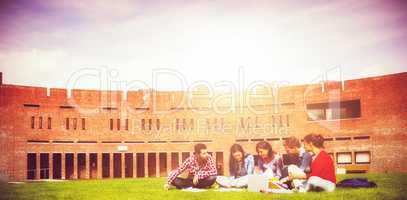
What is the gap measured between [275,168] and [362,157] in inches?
618

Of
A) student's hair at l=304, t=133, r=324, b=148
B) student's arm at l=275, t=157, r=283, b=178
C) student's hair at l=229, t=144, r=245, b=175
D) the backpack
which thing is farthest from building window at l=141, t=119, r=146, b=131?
the backpack

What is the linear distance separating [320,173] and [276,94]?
16.5m

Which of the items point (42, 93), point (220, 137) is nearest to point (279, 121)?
point (220, 137)

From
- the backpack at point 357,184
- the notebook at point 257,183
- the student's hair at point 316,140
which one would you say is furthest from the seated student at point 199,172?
the backpack at point 357,184

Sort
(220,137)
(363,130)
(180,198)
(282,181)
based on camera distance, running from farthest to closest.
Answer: (220,137), (363,130), (282,181), (180,198)

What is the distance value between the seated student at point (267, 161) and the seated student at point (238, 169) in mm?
303

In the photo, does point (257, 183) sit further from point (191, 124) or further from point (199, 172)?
point (191, 124)

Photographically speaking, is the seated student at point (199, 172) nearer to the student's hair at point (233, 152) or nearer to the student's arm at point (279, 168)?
the student's hair at point (233, 152)

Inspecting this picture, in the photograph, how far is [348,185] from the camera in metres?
12.3

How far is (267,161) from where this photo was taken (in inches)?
506

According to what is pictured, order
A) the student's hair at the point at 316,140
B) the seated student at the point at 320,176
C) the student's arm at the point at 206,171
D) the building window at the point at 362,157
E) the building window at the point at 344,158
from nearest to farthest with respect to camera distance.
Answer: the seated student at the point at 320,176 < the student's hair at the point at 316,140 < the student's arm at the point at 206,171 < the building window at the point at 362,157 < the building window at the point at 344,158

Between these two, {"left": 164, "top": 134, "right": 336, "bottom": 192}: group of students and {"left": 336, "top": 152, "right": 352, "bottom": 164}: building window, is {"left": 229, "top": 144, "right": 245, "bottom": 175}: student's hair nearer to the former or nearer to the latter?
{"left": 164, "top": 134, "right": 336, "bottom": 192}: group of students

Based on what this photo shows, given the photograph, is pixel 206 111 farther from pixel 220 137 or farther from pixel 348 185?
pixel 348 185

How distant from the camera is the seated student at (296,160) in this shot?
38.8ft
